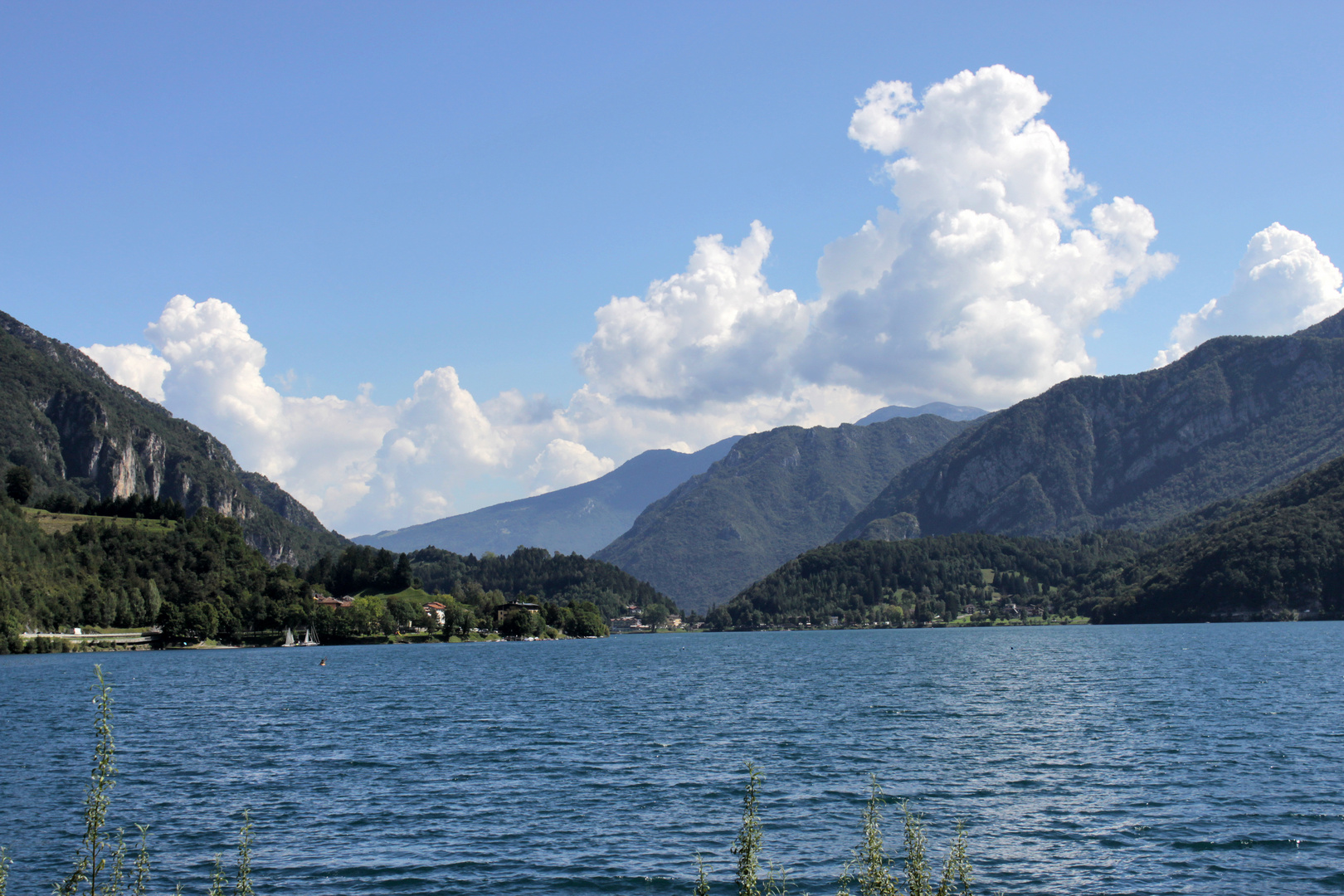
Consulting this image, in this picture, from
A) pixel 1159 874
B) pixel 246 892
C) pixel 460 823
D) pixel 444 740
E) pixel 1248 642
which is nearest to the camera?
pixel 246 892

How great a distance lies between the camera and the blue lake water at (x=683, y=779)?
2966cm

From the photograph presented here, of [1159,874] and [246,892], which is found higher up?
[246,892]

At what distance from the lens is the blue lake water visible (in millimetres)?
29656

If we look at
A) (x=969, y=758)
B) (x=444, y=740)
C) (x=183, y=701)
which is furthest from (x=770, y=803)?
(x=183, y=701)

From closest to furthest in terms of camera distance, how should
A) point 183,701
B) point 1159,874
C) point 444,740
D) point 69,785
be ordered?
point 1159,874 < point 69,785 < point 444,740 < point 183,701

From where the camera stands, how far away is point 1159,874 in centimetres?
2819

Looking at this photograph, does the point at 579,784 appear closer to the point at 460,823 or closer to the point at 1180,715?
the point at 460,823

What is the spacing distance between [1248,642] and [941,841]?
5806 inches

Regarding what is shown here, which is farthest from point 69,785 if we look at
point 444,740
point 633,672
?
point 633,672

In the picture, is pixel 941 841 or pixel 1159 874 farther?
pixel 941 841

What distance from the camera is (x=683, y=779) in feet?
141

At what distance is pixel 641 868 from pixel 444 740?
30.5m

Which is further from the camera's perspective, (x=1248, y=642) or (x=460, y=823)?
(x=1248, y=642)

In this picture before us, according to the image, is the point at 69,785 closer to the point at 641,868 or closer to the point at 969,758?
the point at 641,868
